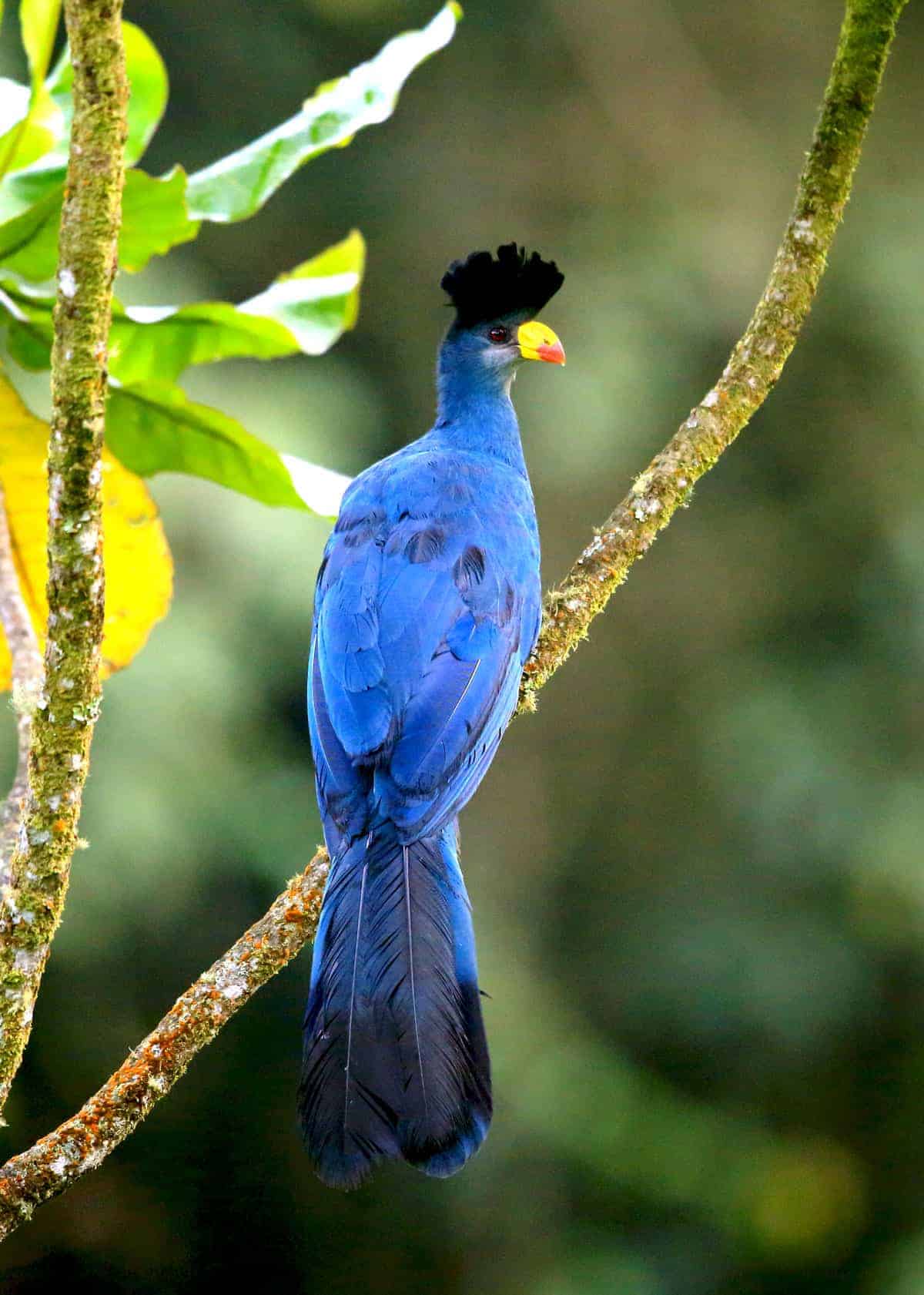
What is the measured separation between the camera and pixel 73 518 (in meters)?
1.79

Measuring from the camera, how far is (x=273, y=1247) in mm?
6809

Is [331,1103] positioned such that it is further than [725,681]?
No

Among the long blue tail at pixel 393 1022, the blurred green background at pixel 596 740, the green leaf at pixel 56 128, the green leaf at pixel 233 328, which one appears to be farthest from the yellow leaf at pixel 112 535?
the blurred green background at pixel 596 740

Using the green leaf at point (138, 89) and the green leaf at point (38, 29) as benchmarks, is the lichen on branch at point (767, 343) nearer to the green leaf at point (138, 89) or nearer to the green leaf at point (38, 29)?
the green leaf at point (138, 89)

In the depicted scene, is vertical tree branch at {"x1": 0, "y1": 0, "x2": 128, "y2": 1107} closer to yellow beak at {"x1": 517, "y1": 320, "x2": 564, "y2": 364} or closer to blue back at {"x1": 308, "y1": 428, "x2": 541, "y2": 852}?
blue back at {"x1": 308, "y1": 428, "x2": 541, "y2": 852}

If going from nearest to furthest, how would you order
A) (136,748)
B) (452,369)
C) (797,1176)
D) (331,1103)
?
(331,1103)
(452,369)
(136,748)
(797,1176)

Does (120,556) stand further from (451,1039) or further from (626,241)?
(626,241)

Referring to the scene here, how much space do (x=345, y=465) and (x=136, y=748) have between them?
4.66 feet

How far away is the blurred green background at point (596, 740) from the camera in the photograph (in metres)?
5.85

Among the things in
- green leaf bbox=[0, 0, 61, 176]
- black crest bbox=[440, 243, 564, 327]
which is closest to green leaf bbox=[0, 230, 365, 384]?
green leaf bbox=[0, 0, 61, 176]

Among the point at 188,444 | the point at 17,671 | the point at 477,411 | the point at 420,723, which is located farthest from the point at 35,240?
the point at 477,411

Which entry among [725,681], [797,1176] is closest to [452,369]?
[725,681]

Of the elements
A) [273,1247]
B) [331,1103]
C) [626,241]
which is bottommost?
[273,1247]

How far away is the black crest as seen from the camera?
3.61 m
